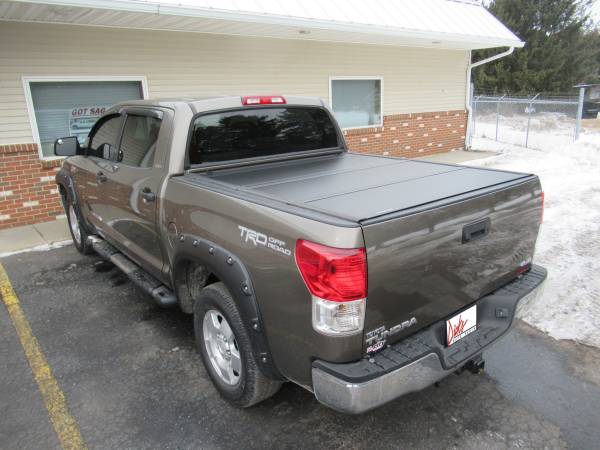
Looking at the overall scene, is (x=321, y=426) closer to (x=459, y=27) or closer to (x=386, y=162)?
(x=386, y=162)

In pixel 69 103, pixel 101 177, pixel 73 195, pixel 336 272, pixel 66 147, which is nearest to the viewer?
pixel 336 272

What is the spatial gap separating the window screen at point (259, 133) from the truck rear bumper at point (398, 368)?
1.96 metres

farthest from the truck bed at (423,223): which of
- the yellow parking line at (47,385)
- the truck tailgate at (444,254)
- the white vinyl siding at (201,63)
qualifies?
the white vinyl siding at (201,63)

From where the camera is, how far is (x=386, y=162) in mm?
3766

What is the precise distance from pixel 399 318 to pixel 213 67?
25.0ft

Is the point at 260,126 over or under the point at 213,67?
under

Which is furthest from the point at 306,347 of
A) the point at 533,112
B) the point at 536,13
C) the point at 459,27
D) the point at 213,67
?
the point at 536,13

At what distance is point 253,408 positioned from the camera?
9.37 ft

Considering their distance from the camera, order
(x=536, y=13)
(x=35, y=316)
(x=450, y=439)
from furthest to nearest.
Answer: (x=536, y=13), (x=35, y=316), (x=450, y=439)

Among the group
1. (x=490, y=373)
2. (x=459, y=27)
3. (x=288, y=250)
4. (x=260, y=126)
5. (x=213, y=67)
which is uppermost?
(x=459, y=27)

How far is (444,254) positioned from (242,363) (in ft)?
4.21

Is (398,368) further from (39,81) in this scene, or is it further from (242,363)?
(39,81)

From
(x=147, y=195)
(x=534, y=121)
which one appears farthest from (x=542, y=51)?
(x=147, y=195)

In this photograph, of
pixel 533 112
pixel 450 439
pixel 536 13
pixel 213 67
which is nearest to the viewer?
pixel 450 439
